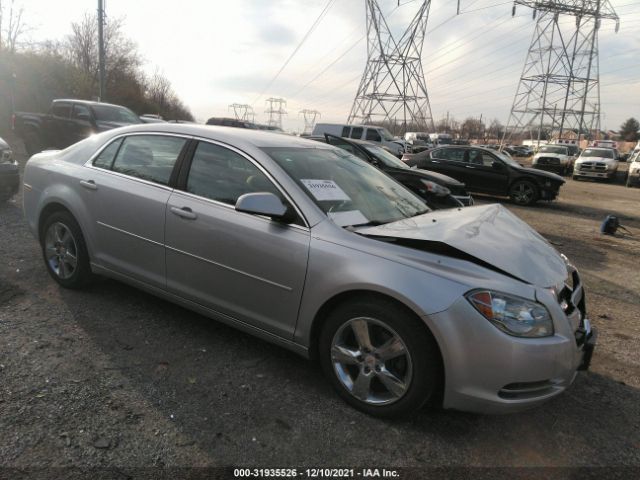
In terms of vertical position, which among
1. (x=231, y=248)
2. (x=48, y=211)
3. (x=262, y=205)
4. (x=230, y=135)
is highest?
(x=230, y=135)

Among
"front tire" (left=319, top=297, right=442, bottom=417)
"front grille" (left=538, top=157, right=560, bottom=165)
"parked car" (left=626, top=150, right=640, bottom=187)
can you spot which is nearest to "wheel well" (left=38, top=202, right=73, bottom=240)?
"front tire" (left=319, top=297, right=442, bottom=417)

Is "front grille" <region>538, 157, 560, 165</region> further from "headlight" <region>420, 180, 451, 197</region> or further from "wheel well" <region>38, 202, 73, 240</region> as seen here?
"wheel well" <region>38, 202, 73, 240</region>

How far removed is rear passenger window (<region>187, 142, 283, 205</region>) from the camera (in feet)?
10.7

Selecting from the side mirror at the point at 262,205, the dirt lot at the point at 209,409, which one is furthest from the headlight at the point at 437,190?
the side mirror at the point at 262,205

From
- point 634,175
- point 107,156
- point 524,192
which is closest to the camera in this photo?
point 107,156

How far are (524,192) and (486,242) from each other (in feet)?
37.6

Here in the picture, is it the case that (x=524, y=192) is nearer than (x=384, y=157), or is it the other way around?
(x=384, y=157)

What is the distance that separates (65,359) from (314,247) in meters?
1.86

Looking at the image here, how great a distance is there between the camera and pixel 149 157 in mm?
3854

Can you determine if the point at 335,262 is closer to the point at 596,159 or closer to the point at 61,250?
the point at 61,250

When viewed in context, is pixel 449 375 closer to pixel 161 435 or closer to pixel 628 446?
pixel 628 446

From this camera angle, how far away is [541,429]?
9.32 feet

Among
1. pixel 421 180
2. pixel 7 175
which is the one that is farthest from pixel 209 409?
pixel 421 180

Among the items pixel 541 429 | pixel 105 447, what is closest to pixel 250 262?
pixel 105 447
